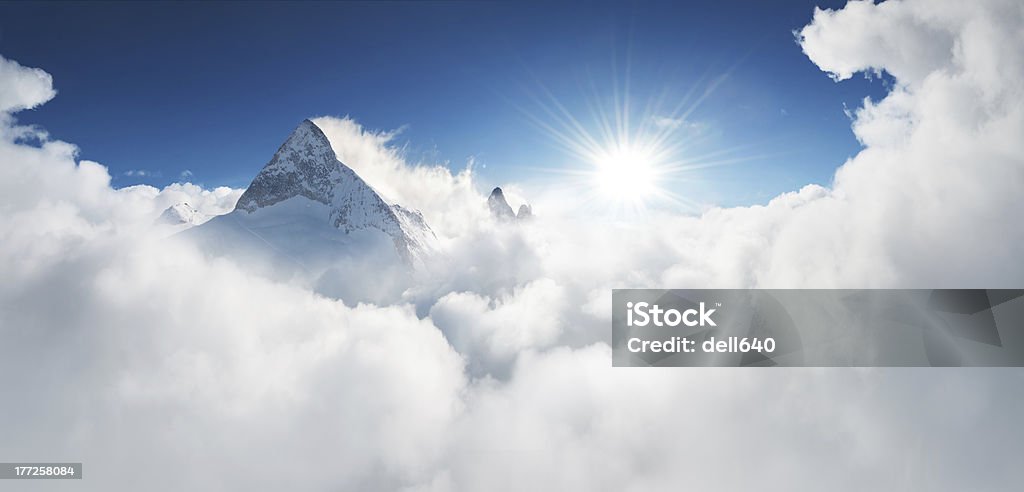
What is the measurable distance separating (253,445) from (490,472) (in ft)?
353

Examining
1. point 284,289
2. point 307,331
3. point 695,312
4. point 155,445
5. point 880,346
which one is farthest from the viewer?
point 307,331

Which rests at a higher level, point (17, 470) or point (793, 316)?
point (793, 316)

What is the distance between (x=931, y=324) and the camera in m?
25.8

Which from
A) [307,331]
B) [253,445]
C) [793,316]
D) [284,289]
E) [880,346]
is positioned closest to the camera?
[793,316]

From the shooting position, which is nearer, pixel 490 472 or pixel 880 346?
pixel 880 346

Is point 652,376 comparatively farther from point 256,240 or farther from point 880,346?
point 256,240

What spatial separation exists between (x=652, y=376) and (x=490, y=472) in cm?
9069

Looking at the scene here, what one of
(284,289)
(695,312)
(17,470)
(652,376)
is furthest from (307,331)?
(695,312)

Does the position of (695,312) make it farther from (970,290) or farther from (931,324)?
(970,290)

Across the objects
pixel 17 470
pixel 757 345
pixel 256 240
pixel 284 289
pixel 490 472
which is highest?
pixel 256 240

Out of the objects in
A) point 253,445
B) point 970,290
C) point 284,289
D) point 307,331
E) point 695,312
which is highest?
point 284,289

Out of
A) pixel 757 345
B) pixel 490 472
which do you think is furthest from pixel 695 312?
pixel 490 472

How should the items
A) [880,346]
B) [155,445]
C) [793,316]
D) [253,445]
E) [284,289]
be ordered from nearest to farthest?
[793,316], [880,346], [155,445], [253,445], [284,289]

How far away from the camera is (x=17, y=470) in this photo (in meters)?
24.9
